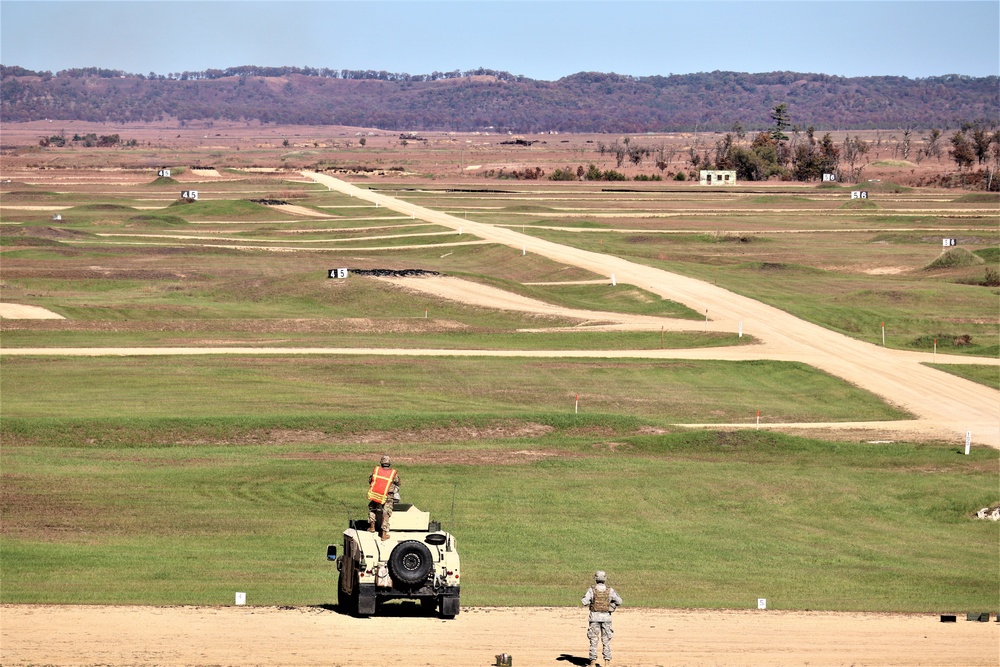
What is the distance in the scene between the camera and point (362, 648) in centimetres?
2222

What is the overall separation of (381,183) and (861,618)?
171 metres

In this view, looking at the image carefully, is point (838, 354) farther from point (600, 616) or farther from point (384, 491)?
point (384, 491)

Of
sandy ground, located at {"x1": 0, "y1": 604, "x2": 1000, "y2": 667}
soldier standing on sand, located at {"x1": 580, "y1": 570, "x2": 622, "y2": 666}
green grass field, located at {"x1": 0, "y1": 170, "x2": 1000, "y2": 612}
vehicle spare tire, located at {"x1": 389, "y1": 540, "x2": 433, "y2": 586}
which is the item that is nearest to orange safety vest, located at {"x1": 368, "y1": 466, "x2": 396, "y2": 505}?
vehicle spare tire, located at {"x1": 389, "y1": 540, "x2": 433, "y2": 586}

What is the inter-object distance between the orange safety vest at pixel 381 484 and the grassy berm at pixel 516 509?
16.4 feet

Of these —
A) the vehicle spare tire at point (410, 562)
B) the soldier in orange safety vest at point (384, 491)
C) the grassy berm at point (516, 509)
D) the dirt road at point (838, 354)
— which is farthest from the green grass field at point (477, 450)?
the soldier in orange safety vest at point (384, 491)

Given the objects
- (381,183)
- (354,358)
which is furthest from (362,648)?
(381,183)

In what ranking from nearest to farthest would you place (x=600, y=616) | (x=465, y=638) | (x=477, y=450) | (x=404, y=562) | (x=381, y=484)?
(x=600, y=616) < (x=381, y=484) < (x=404, y=562) < (x=465, y=638) < (x=477, y=450)

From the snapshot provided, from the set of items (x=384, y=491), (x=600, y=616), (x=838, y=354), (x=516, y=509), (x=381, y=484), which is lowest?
(x=516, y=509)

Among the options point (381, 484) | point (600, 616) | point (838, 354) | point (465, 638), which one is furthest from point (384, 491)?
point (838, 354)

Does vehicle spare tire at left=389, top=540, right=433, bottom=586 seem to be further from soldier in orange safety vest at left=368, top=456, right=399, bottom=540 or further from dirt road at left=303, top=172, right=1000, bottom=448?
dirt road at left=303, top=172, right=1000, bottom=448

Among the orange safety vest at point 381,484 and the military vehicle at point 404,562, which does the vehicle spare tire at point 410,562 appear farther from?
the orange safety vest at point 381,484

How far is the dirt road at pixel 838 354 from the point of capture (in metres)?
51.3

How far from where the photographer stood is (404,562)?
22188 millimetres

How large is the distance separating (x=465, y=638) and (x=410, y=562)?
1764 millimetres
